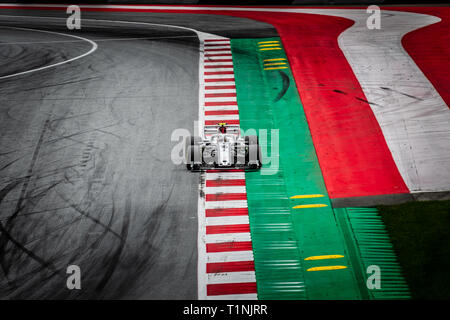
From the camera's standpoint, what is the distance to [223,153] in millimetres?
19375

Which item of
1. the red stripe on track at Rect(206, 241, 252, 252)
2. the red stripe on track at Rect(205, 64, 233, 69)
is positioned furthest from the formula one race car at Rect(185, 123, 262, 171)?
the red stripe on track at Rect(205, 64, 233, 69)

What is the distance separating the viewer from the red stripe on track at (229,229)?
17.1m

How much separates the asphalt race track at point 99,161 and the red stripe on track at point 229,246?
0.68 metres

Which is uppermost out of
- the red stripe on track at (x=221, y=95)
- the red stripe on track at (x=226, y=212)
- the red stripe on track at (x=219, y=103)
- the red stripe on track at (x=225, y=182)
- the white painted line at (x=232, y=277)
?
the red stripe on track at (x=221, y=95)

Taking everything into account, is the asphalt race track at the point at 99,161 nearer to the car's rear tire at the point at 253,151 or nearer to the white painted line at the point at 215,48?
the white painted line at the point at 215,48

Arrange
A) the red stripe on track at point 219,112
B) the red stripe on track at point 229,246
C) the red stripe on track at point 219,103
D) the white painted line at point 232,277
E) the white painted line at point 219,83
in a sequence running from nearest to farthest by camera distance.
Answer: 1. the white painted line at point 232,277
2. the red stripe on track at point 229,246
3. the red stripe on track at point 219,112
4. the red stripe on track at point 219,103
5. the white painted line at point 219,83

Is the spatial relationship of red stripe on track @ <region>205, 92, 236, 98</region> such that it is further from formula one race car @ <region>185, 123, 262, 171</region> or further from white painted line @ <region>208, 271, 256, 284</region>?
white painted line @ <region>208, 271, 256, 284</region>

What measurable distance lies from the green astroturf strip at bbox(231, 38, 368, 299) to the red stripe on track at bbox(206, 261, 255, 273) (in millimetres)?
291

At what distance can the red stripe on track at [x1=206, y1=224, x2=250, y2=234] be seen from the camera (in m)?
17.1

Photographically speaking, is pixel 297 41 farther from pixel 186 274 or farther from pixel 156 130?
pixel 186 274

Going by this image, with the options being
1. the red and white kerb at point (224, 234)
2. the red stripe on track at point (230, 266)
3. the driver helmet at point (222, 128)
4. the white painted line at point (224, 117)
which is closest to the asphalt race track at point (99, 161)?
the red and white kerb at point (224, 234)

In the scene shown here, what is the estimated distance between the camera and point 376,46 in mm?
29812

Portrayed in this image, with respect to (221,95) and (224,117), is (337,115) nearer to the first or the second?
(224,117)
